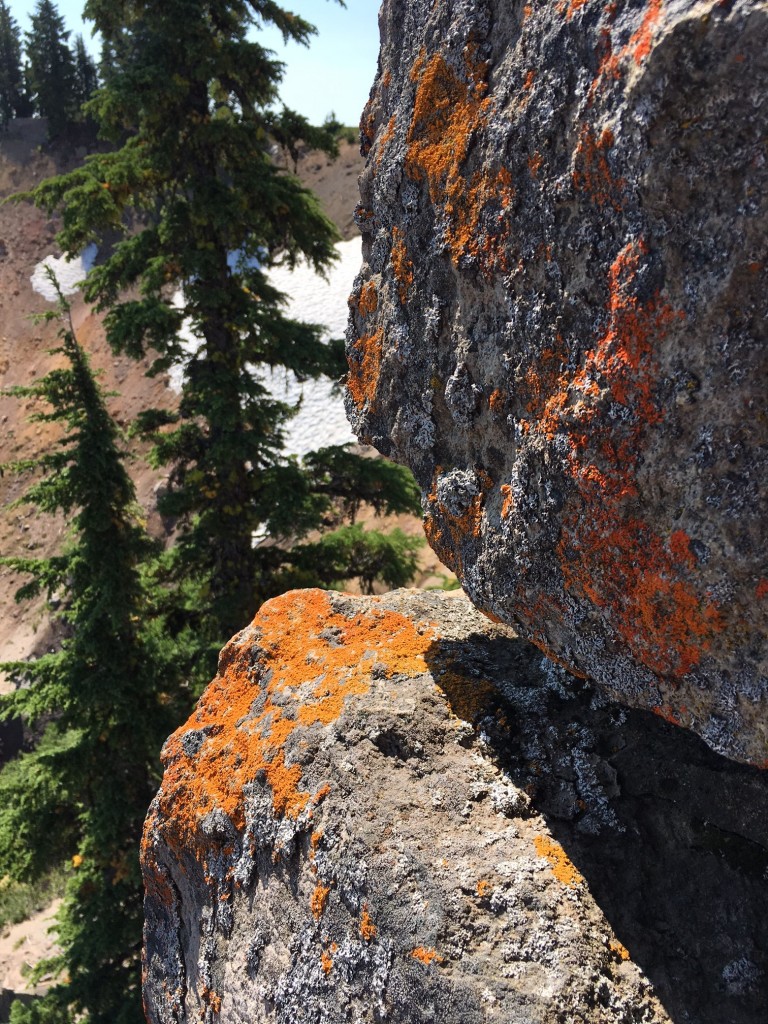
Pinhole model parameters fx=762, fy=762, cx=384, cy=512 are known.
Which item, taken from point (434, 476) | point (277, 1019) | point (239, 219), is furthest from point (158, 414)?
point (277, 1019)

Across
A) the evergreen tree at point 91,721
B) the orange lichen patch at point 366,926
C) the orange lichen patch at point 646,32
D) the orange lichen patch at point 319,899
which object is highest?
the orange lichen patch at point 646,32

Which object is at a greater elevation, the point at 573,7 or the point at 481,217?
the point at 573,7

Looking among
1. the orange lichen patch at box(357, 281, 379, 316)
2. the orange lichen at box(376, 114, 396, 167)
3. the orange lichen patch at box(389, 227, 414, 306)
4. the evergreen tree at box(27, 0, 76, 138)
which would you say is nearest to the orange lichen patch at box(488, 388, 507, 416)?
the orange lichen patch at box(389, 227, 414, 306)

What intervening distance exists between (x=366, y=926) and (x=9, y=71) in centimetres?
5826

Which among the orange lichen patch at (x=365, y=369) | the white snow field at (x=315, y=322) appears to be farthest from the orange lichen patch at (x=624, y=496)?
the white snow field at (x=315, y=322)

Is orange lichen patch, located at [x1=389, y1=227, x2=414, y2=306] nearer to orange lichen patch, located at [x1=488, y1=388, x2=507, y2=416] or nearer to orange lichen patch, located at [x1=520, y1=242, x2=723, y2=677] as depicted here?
orange lichen patch, located at [x1=488, y1=388, x2=507, y2=416]

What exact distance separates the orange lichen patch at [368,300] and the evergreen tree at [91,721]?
17.8 ft

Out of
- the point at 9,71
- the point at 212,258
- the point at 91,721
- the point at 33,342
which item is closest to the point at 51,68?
the point at 9,71

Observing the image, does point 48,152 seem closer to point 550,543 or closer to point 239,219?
point 239,219

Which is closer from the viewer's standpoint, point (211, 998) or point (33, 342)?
point (211, 998)

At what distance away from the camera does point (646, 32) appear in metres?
2.22

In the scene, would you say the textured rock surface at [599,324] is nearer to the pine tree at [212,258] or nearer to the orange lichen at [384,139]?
the orange lichen at [384,139]

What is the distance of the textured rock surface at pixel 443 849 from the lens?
9.51 ft

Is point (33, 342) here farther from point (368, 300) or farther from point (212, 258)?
point (368, 300)
